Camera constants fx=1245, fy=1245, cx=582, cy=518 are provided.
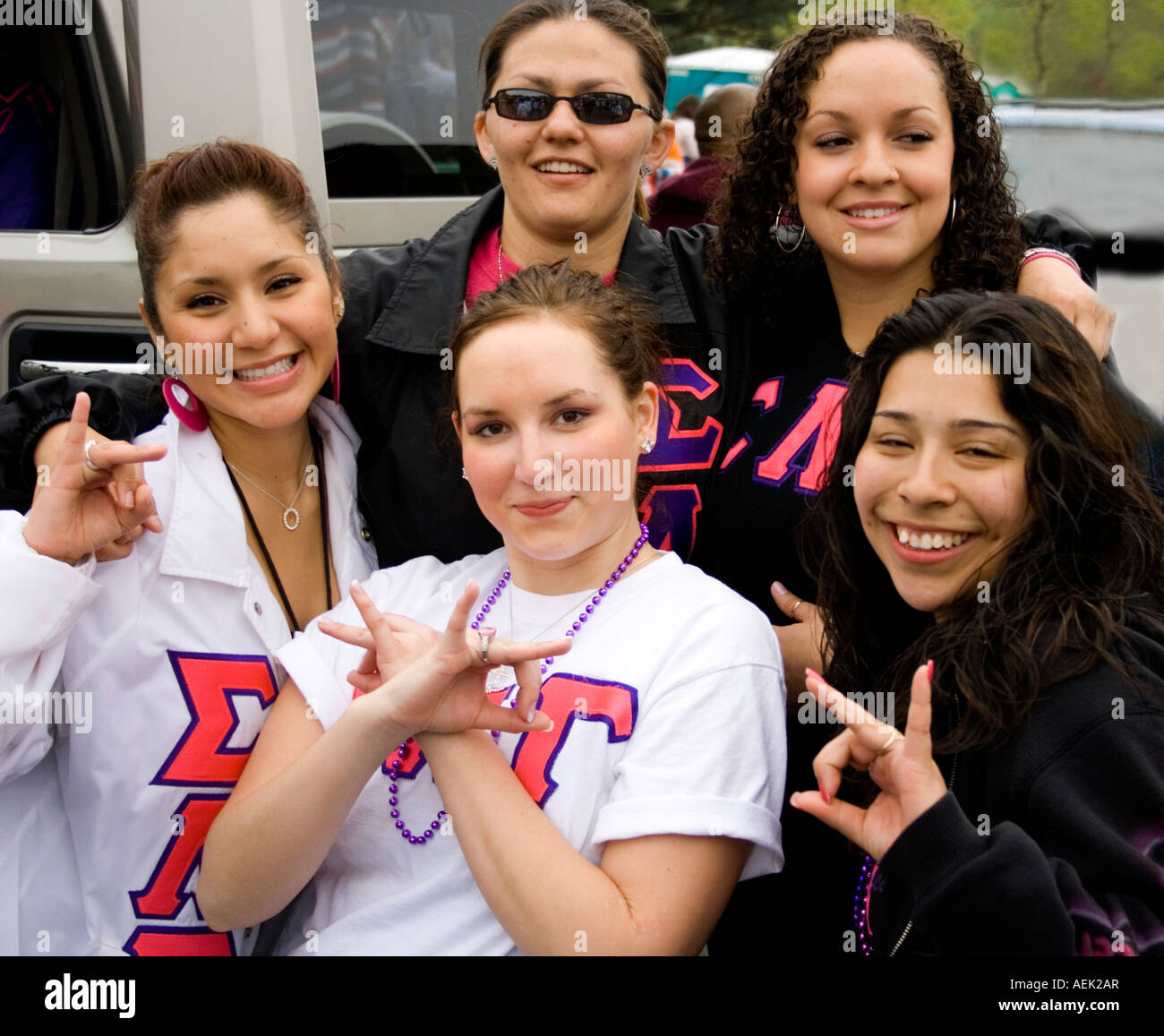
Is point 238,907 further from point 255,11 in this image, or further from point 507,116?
point 255,11

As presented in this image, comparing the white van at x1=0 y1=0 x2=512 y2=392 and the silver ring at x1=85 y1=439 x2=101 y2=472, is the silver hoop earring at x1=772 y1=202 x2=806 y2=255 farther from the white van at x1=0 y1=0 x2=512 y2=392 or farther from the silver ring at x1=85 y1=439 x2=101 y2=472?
the silver ring at x1=85 y1=439 x2=101 y2=472

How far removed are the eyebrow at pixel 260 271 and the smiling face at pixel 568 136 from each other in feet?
1.77

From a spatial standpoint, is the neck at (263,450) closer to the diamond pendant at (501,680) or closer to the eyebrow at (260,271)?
the eyebrow at (260,271)

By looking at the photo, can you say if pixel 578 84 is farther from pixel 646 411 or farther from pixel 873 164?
pixel 646 411

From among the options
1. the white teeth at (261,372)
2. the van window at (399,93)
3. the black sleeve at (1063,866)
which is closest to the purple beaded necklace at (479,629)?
the white teeth at (261,372)

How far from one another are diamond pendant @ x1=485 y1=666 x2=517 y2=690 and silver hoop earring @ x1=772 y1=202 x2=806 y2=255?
3.70 feet

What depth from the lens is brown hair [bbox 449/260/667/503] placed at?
2.09 metres

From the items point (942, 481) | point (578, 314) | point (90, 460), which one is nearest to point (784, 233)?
point (578, 314)

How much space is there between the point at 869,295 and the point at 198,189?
1.28 meters

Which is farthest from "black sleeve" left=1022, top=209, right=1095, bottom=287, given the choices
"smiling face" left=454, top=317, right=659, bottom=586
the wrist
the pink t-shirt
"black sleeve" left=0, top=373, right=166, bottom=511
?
"black sleeve" left=0, top=373, right=166, bottom=511

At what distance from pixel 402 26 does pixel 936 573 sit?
2281mm

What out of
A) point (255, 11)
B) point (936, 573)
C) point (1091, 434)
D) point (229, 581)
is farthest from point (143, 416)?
point (1091, 434)

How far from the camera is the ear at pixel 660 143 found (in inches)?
107

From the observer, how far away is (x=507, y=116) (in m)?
2.53
